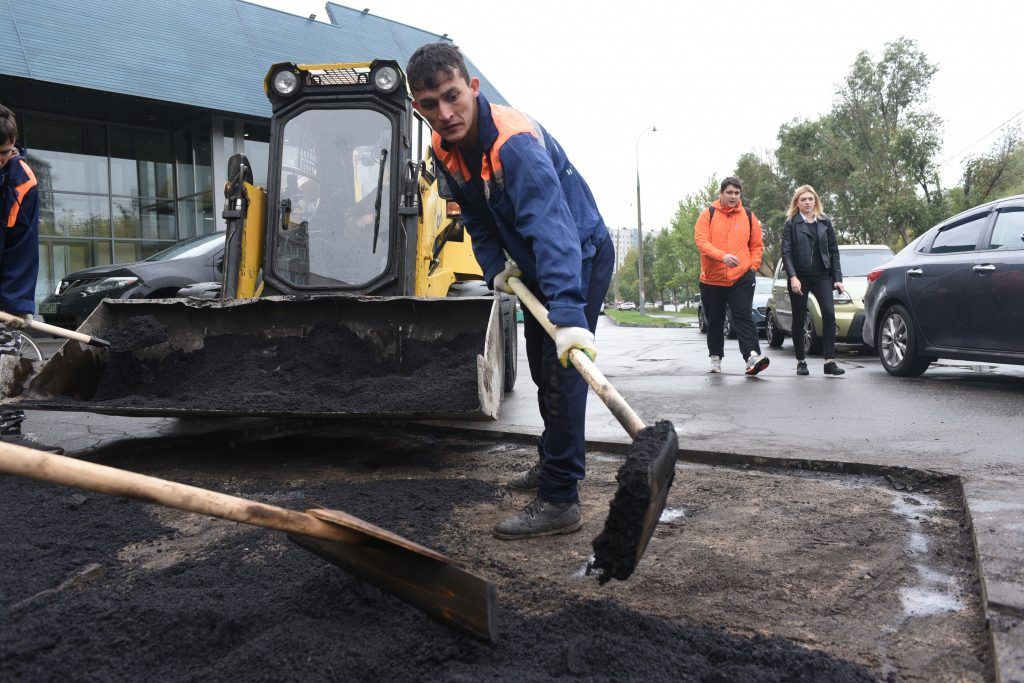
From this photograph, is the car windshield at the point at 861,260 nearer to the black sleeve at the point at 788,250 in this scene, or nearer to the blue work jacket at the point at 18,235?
the black sleeve at the point at 788,250

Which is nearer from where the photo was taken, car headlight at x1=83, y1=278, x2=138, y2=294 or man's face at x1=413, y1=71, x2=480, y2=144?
man's face at x1=413, y1=71, x2=480, y2=144

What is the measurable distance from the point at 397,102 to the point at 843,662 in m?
4.98

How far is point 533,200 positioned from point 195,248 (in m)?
8.29

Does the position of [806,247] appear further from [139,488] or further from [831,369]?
[139,488]

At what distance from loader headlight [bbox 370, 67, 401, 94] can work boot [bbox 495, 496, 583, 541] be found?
3.80 metres

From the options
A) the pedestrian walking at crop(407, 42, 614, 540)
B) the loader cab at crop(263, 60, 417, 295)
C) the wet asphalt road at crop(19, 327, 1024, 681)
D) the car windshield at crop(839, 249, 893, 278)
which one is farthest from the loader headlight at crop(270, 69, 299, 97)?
the car windshield at crop(839, 249, 893, 278)

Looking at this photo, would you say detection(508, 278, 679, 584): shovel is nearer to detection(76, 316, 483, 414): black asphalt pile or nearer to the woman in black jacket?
detection(76, 316, 483, 414): black asphalt pile

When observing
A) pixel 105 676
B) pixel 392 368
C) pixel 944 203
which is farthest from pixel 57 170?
pixel 944 203

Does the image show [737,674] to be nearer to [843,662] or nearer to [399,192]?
[843,662]

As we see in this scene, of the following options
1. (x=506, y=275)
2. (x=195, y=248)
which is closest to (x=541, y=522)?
(x=506, y=275)

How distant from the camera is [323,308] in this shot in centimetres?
494

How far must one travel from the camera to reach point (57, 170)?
742 inches

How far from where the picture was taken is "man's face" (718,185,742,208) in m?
7.60

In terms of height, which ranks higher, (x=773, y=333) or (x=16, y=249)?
(x=16, y=249)
